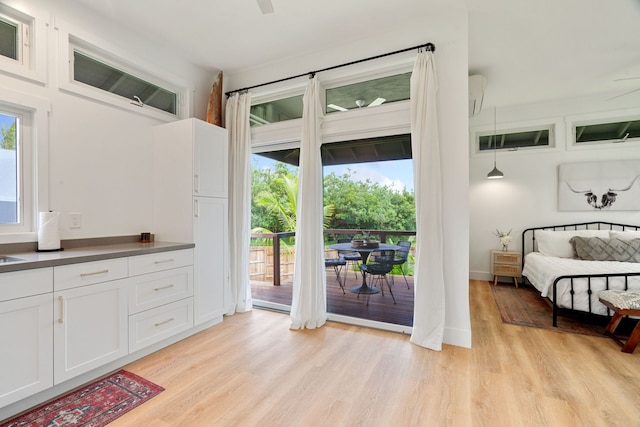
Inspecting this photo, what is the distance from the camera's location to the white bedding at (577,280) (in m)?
2.96

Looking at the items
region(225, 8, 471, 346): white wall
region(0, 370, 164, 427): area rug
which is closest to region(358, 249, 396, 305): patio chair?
region(225, 8, 471, 346): white wall

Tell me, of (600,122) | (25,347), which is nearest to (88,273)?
(25,347)

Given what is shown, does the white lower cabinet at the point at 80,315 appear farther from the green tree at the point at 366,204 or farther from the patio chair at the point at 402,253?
the patio chair at the point at 402,253

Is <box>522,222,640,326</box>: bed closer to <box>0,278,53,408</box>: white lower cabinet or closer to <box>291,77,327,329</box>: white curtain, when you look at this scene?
<box>291,77,327,329</box>: white curtain

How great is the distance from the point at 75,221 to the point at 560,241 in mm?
6061

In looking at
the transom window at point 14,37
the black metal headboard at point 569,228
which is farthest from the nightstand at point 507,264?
the transom window at point 14,37

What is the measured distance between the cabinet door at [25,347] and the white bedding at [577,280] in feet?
15.0

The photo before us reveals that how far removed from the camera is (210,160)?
305cm

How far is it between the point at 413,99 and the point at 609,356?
2784 mm

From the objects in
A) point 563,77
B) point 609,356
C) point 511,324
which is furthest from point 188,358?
point 563,77

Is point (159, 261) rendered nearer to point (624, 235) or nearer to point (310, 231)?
point (310, 231)

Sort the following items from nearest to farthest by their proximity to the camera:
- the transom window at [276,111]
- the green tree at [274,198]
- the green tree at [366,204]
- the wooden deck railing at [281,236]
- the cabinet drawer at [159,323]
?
the cabinet drawer at [159,323]
the green tree at [366,204]
the wooden deck railing at [281,236]
the transom window at [276,111]
the green tree at [274,198]

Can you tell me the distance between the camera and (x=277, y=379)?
2059 mm

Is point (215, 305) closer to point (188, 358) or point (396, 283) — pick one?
point (188, 358)
